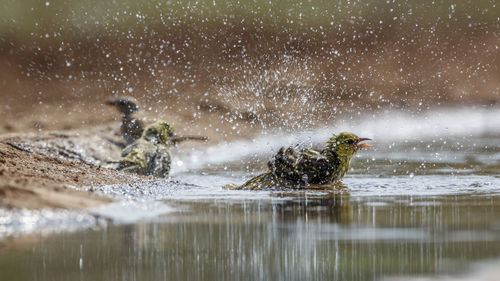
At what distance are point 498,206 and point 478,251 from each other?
6.83 ft

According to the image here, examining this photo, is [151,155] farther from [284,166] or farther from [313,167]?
[313,167]

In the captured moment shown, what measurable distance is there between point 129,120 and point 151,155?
586 cm

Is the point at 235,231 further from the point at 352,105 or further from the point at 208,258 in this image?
the point at 352,105

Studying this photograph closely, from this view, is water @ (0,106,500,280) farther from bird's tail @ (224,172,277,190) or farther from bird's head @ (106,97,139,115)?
bird's head @ (106,97,139,115)

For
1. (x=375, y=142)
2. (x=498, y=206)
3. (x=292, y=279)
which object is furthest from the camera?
(x=375, y=142)

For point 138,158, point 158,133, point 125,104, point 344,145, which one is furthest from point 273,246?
point 125,104

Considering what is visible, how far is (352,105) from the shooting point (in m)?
16.1

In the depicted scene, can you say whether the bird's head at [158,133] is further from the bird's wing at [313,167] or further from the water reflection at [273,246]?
the water reflection at [273,246]

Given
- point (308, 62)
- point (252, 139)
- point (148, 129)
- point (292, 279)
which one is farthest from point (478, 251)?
point (308, 62)

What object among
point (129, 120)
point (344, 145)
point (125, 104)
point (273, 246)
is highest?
point (125, 104)

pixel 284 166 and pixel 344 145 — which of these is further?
pixel 344 145

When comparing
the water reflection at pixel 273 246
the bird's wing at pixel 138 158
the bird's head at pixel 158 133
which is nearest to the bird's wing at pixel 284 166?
the water reflection at pixel 273 246

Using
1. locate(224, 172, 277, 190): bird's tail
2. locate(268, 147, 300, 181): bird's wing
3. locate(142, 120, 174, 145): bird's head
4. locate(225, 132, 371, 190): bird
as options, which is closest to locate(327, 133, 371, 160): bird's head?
locate(225, 132, 371, 190): bird

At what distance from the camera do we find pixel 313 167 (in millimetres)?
7762
